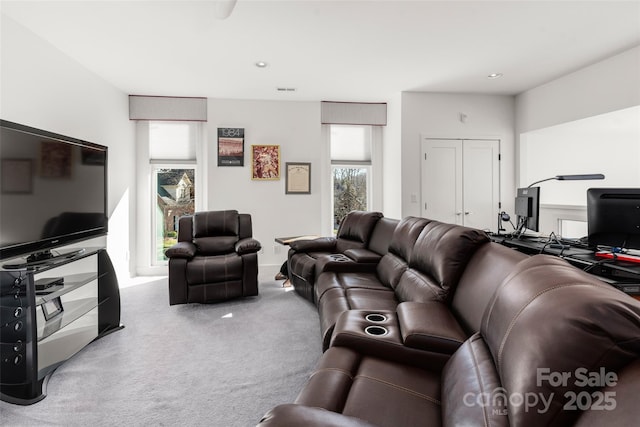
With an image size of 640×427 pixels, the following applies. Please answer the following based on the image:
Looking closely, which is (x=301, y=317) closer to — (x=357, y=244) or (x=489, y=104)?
(x=357, y=244)

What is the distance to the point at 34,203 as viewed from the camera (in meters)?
2.24

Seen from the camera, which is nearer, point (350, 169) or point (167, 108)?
point (167, 108)

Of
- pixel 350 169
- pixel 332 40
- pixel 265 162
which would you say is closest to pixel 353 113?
pixel 350 169

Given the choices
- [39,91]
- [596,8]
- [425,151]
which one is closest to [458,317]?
[596,8]

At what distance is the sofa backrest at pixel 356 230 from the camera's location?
366cm

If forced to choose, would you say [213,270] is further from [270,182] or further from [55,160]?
[270,182]

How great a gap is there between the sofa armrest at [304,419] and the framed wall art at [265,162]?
4365mm

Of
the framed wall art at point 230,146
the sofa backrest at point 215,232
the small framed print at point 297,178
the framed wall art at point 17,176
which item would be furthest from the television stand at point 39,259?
the small framed print at point 297,178

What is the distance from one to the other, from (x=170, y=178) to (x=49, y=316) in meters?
3.18

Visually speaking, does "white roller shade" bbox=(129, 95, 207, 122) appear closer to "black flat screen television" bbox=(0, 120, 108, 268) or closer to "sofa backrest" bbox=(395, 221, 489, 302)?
"black flat screen television" bbox=(0, 120, 108, 268)

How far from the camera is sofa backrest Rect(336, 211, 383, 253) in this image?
Answer: 3.66m

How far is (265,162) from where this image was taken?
16.6 feet

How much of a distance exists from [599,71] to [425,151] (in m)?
2.05

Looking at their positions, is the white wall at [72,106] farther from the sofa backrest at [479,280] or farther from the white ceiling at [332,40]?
the sofa backrest at [479,280]
